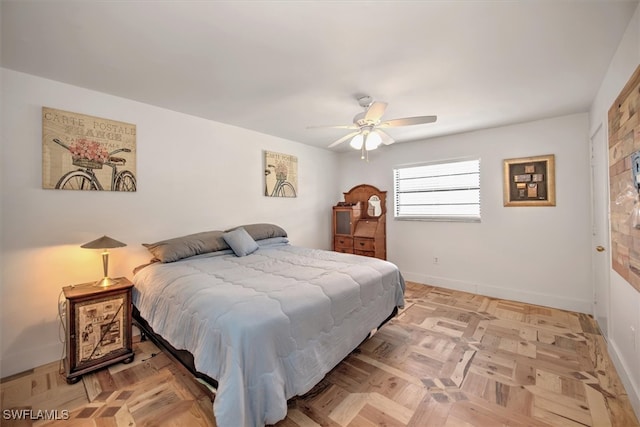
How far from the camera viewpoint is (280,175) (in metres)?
4.38

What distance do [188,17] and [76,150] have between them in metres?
1.85

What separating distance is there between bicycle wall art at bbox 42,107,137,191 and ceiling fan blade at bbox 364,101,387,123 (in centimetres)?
251

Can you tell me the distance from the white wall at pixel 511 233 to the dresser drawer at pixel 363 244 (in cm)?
58

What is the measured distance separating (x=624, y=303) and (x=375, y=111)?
7.81ft

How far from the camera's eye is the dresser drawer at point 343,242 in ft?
15.9

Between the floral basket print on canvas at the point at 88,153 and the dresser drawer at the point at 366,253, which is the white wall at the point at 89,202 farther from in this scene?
the dresser drawer at the point at 366,253

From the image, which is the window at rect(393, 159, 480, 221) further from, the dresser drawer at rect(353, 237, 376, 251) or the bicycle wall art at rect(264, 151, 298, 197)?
the bicycle wall art at rect(264, 151, 298, 197)

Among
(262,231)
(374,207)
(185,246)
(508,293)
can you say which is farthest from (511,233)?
(185,246)

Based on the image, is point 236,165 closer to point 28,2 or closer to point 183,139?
point 183,139

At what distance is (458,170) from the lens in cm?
423

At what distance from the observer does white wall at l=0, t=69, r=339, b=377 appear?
2.19 m

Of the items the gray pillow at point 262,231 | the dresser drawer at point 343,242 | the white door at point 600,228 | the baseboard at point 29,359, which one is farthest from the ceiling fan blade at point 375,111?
the baseboard at point 29,359

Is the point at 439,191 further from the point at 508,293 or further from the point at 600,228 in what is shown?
the point at 600,228

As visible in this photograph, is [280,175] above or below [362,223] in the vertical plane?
above
